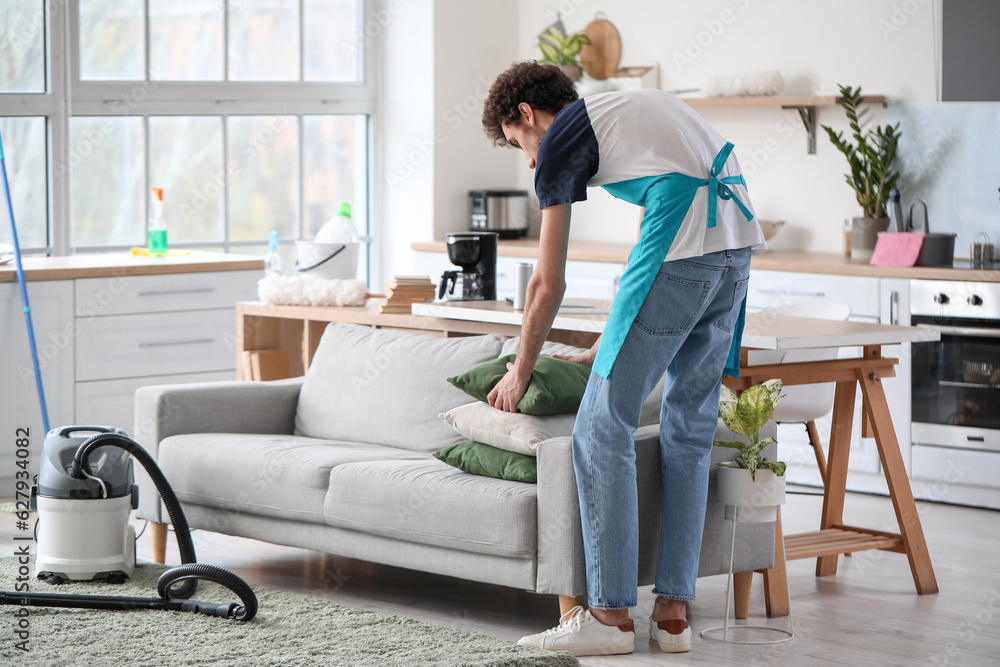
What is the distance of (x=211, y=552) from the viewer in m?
4.12

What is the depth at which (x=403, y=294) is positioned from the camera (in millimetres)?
4445

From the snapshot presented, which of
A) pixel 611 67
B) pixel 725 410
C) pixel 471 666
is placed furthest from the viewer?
pixel 611 67

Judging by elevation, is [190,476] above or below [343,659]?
above

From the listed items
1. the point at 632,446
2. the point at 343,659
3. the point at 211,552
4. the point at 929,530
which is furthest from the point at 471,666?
the point at 929,530

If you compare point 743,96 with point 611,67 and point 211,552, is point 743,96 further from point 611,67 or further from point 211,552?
point 211,552

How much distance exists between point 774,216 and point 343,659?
368 centimetres

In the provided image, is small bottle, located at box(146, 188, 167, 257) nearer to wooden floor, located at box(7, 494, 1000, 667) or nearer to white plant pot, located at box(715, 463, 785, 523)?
wooden floor, located at box(7, 494, 1000, 667)

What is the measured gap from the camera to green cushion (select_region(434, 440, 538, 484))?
10.6 ft

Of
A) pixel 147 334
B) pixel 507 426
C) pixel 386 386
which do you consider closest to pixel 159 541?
pixel 386 386

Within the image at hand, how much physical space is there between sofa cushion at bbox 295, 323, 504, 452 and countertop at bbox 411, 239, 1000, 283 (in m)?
1.82

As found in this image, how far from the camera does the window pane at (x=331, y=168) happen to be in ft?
21.9

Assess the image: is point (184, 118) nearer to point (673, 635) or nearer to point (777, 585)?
point (777, 585)

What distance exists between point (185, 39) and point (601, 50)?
1.95 meters

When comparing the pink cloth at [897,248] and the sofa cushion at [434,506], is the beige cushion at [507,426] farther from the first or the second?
the pink cloth at [897,248]
